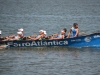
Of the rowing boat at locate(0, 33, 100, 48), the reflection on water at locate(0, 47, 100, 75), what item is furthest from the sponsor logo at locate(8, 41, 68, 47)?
the reflection on water at locate(0, 47, 100, 75)

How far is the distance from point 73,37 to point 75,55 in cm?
199

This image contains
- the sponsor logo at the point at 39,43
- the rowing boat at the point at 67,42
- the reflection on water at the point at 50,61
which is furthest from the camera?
the sponsor logo at the point at 39,43

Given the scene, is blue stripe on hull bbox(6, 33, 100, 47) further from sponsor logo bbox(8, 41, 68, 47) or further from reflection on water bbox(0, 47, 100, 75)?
reflection on water bbox(0, 47, 100, 75)

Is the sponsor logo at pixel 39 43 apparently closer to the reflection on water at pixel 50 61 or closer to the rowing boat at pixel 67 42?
the rowing boat at pixel 67 42

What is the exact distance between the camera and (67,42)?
1582 inches

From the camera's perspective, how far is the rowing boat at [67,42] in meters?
39.8

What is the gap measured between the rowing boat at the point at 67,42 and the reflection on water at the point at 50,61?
40 centimetres

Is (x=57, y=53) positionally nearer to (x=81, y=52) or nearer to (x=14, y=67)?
(x=81, y=52)

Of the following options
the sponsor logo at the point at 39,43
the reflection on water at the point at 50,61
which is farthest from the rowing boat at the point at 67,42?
the reflection on water at the point at 50,61

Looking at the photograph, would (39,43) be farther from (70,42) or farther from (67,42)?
(70,42)

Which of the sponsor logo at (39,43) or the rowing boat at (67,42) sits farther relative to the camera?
the sponsor logo at (39,43)

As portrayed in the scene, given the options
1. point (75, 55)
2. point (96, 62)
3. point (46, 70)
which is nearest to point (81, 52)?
point (75, 55)

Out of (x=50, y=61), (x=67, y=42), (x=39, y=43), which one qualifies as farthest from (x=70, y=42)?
(x=50, y=61)

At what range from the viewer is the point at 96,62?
36125 mm
